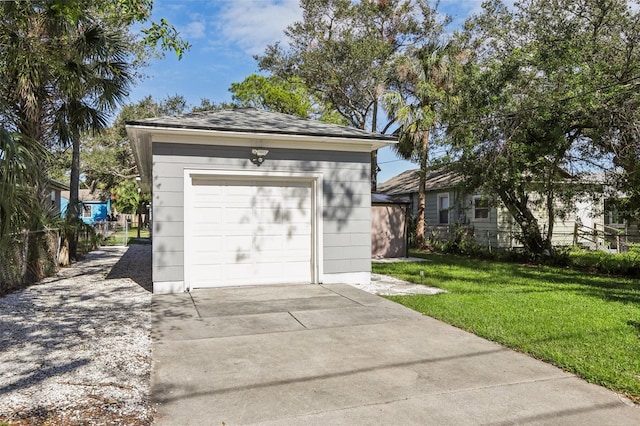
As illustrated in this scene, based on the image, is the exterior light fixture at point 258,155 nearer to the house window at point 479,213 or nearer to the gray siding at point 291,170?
the gray siding at point 291,170

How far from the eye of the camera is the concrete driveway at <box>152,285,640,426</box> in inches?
123

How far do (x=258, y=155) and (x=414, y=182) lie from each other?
1571 cm

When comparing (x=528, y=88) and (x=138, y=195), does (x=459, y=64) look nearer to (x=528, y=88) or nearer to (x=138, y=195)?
(x=528, y=88)

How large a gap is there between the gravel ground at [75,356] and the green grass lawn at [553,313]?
3786mm

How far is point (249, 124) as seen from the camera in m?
8.42

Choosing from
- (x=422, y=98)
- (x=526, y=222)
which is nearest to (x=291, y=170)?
(x=526, y=222)

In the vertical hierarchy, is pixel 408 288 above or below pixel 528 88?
below

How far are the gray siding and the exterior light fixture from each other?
0.25 ft

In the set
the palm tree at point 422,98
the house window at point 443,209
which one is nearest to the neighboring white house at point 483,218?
the house window at point 443,209

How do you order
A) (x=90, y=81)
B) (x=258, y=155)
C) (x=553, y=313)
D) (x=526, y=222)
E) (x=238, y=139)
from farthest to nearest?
(x=526, y=222) < (x=90, y=81) < (x=258, y=155) < (x=238, y=139) < (x=553, y=313)

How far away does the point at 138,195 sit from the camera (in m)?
34.9

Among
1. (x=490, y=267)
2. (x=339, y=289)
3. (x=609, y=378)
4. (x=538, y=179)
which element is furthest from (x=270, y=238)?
(x=538, y=179)

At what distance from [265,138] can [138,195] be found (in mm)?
29990

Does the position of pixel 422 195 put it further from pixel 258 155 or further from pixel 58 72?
pixel 58 72
